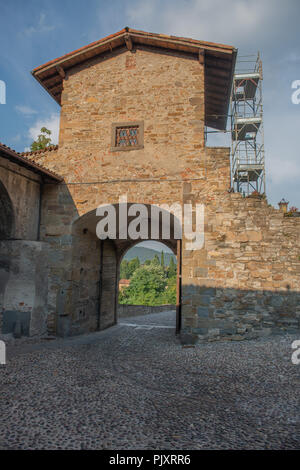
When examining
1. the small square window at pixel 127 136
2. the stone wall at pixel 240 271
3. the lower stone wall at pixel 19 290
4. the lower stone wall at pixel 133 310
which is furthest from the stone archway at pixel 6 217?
the lower stone wall at pixel 133 310

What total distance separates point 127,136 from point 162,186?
1776mm

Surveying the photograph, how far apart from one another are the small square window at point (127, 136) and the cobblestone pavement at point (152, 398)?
503 cm

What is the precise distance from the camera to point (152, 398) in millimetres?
3768

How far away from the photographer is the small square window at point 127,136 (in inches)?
305

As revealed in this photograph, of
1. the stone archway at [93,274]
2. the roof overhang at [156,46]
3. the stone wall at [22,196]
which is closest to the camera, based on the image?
the stone wall at [22,196]

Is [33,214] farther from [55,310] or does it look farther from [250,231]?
[250,231]

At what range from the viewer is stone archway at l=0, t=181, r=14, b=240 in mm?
6781

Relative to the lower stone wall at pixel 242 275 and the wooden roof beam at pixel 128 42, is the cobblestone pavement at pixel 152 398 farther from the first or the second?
the wooden roof beam at pixel 128 42

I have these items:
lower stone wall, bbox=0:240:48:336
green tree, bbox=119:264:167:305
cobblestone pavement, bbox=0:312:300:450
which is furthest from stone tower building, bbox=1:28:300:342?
green tree, bbox=119:264:167:305

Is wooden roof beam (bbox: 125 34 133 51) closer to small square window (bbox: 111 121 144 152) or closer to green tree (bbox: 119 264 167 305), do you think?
small square window (bbox: 111 121 144 152)

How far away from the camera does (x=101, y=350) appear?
6.35 m

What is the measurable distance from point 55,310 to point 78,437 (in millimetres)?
5038

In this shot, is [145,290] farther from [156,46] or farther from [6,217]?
[156,46]
